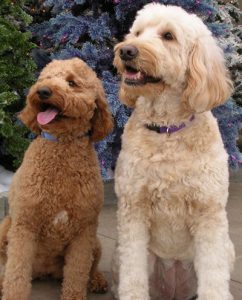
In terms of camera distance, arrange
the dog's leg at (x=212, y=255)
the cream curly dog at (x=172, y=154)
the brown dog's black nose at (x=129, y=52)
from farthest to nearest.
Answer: the dog's leg at (x=212, y=255)
the cream curly dog at (x=172, y=154)
the brown dog's black nose at (x=129, y=52)

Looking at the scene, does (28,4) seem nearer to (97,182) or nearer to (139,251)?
(97,182)

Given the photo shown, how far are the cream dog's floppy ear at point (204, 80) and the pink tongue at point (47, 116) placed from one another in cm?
68

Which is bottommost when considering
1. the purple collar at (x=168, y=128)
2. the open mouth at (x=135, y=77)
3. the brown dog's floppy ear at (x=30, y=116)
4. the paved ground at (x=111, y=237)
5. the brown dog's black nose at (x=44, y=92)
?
the paved ground at (x=111, y=237)

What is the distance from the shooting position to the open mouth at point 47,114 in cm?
292

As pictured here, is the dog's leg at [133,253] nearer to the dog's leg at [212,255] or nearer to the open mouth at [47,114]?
the dog's leg at [212,255]

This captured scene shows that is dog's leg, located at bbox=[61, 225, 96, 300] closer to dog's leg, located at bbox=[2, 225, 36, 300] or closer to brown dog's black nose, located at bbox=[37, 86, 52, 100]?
dog's leg, located at bbox=[2, 225, 36, 300]

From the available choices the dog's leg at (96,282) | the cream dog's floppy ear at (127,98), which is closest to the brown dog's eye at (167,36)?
the cream dog's floppy ear at (127,98)

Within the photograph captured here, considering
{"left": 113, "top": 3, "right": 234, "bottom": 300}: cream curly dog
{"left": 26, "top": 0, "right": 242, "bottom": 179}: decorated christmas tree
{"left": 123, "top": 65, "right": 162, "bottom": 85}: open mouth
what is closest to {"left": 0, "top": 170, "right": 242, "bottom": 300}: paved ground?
{"left": 26, "top": 0, "right": 242, "bottom": 179}: decorated christmas tree

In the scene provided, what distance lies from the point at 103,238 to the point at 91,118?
5.63 feet

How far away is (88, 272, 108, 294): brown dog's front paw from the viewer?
359 cm

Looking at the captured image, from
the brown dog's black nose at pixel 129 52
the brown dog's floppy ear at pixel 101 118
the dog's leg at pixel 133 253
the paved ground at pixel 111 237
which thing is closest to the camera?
the brown dog's black nose at pixel 129 52

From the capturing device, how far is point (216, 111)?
5355mm

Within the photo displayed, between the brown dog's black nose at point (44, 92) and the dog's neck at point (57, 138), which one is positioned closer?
the brown dog's black nose at point (44, 92)

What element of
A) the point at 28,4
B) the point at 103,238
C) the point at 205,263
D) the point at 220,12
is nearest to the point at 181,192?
the point at 205,263
